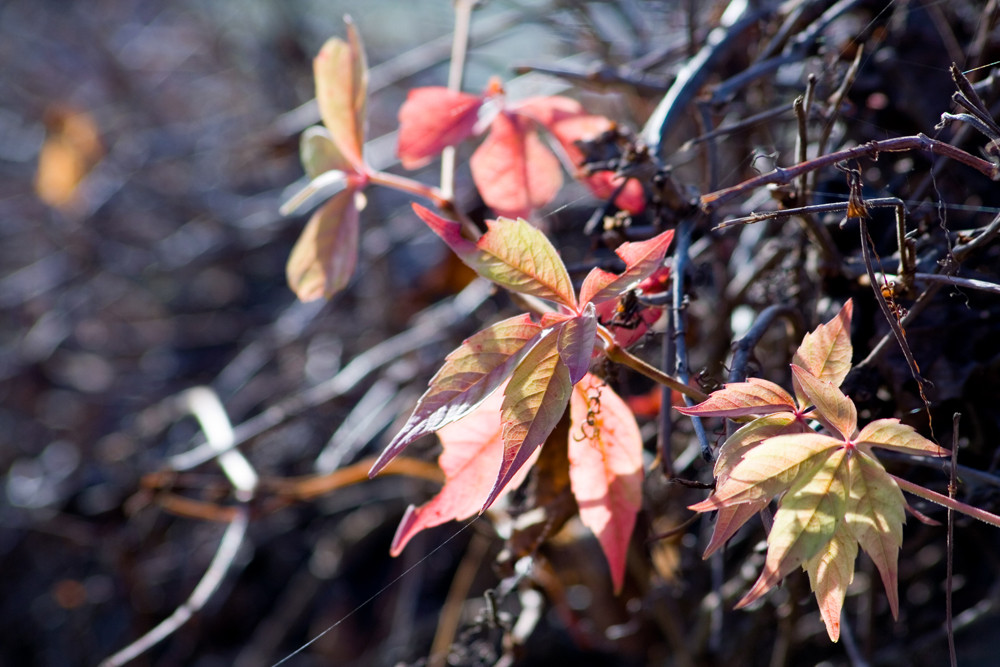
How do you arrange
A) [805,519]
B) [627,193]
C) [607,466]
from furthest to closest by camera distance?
[627,193], [607,466], [805,519]

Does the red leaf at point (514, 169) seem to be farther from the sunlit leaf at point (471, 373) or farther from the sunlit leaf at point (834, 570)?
the sunlit leaf at point (834, 570)

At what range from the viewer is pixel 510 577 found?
698mm

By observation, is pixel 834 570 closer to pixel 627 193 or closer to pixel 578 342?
pixel 578 342

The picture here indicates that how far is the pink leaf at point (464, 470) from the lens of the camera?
59 cm

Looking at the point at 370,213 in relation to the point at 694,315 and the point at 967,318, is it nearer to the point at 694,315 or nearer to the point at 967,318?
the point at 694,315

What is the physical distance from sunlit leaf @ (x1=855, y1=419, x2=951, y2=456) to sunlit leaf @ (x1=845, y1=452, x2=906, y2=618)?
1 cm

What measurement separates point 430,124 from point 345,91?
100mm

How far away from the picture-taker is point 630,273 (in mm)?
496

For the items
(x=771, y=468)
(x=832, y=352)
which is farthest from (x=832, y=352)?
(x=771, y=468)

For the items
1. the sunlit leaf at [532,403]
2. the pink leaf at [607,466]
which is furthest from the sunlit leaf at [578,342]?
the pink leaf at [607,466]

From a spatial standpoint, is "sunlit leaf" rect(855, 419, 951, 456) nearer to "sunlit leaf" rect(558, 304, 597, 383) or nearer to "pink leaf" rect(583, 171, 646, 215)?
"sunlit leaf" rect(558, 304, 597, 383)

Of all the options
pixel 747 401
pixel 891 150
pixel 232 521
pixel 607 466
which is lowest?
pixel 232 521

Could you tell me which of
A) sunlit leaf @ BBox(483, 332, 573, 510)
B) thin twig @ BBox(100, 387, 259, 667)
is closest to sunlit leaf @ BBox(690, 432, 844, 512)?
sunlit leaf @ BBox(483, 332, 573, 510)

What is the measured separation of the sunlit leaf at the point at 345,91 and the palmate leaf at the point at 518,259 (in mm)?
254
